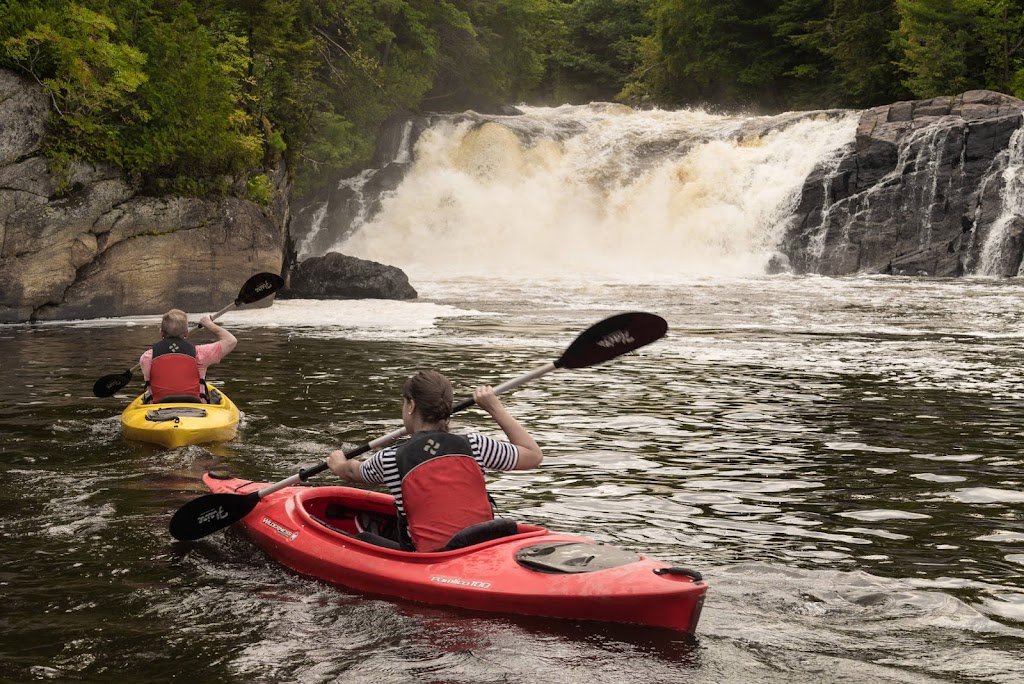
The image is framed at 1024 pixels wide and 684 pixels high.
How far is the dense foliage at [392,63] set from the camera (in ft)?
62.1

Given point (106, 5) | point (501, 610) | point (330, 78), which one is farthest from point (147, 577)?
point (330, 78)

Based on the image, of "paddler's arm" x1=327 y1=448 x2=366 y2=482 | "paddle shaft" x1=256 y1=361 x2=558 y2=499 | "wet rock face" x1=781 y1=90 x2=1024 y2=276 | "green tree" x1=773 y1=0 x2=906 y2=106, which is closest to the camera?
"paddler's arm" x1=327 y1=448 x2=366 y2=482

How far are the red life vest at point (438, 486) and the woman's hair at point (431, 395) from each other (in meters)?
0.09

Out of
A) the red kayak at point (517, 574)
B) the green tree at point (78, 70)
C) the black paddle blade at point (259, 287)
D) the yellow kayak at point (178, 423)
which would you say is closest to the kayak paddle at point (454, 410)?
the red kayak at point (517, 574)

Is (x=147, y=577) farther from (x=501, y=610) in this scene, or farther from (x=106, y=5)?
(x=106, y=5)

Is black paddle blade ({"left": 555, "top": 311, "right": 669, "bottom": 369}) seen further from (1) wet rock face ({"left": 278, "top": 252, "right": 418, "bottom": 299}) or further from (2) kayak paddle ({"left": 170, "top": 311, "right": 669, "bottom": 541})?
(1) wet rock face ({"left": 278, "top": 252, "right": 418, "bottom": 299})

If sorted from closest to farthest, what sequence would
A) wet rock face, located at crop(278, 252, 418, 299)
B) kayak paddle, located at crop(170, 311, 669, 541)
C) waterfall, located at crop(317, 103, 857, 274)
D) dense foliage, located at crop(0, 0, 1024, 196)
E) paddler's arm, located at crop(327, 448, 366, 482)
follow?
paddler's arm, located at crop(327, 448, 366, 482) → kayak paddle, located at crop(170, 311, 669, 541) → dense foliage, located at crop(0, 0, 1024, 196) → wet rock face, located at crop(278, 252, 418, 299) → waterfall, located at crop(317, 103, 857, 274)

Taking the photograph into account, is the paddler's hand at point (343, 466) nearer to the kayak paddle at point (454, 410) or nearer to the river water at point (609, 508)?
the kayak paddle at point (454, 410)

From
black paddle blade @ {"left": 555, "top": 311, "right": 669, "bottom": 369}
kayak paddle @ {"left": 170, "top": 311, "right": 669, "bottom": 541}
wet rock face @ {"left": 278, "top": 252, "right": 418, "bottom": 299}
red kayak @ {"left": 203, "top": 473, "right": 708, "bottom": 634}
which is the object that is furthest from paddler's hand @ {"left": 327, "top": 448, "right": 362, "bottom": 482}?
wet rock face @ {"left": 278, "top": 252, "right": 418, "bottom": 299}

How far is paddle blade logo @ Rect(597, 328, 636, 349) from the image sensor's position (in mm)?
6789

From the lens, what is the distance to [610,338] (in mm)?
6809

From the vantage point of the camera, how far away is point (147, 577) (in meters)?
5.86

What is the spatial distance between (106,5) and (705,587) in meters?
18.2

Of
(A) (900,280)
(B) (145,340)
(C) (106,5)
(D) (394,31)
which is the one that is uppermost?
(D) (394,31)
